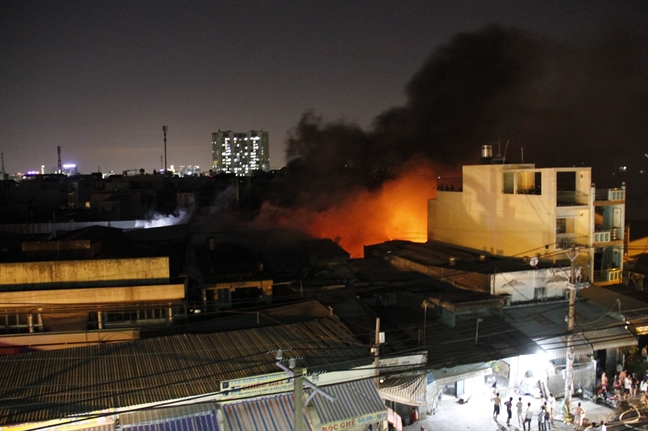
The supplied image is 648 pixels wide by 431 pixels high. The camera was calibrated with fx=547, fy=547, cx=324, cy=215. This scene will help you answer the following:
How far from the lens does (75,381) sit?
27.3 feet

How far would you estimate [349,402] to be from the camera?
9273mm

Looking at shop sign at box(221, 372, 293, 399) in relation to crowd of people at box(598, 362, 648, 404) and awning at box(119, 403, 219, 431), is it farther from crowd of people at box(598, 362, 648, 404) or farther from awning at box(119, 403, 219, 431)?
crowd of people at box(598, 362, 648, 404)

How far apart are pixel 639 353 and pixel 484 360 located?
6.38 metres

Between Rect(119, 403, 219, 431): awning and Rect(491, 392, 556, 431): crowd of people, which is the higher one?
Rect(119, 403, 219, 431): awning

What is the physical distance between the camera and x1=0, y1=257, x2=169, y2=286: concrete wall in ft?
38.8

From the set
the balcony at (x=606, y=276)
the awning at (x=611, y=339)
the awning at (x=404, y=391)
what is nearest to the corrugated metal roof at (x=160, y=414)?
the awning at (x=404, y=391)

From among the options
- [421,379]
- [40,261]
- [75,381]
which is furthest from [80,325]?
[421,379]

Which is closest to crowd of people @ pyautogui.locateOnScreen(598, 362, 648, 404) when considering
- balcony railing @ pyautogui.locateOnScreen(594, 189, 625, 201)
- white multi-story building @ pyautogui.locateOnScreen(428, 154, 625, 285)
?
white multi-story building @ pyautogui.locateOnScreen(428, 154, 625, 285)

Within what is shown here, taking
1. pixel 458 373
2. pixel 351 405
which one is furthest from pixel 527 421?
pixel 351 405

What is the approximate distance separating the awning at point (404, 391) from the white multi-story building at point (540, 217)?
995 centimetres

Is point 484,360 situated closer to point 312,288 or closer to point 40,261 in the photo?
point 312,288

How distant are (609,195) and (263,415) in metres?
17.6

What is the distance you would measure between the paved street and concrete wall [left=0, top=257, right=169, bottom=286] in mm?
6639

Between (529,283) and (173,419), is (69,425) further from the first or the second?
(529,283)
